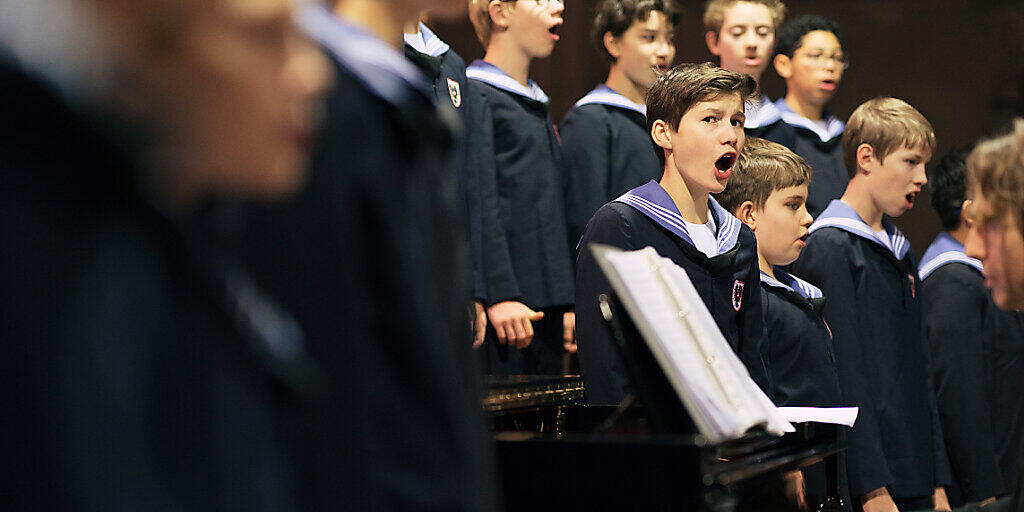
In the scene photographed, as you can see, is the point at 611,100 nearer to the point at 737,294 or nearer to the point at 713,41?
the point at 713,41

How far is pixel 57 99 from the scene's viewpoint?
0.57m

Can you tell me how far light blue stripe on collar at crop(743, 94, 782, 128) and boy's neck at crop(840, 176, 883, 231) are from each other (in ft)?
1.52

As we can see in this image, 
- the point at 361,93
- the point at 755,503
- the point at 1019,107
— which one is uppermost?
the point at 1019,107

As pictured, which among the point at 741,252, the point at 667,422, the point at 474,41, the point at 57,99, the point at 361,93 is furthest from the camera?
the point at 474,41

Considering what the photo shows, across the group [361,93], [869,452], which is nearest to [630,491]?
[361,93]

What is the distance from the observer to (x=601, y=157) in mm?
3658

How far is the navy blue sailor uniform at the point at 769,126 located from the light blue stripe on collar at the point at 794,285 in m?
0.92

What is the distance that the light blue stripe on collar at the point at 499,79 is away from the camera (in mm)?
3549

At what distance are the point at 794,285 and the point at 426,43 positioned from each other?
126cm

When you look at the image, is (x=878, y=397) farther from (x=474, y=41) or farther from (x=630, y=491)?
(x=474, y=41)

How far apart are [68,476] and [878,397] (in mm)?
3149

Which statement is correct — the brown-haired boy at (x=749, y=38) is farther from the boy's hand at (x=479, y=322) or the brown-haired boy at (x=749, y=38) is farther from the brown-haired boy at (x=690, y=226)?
the boy's hand at (x=479, y=322)

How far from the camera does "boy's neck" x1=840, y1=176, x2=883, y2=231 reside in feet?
12.2

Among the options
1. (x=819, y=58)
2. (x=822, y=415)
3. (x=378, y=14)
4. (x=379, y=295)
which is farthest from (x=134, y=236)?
Result: (x=819, y=58)
